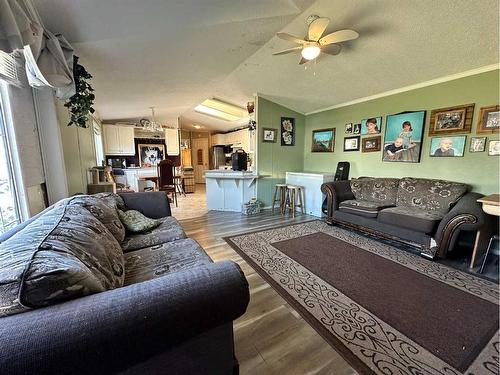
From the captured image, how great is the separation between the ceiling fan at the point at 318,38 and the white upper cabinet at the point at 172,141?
5.43 meters

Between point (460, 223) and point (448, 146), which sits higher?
point (448, 146)

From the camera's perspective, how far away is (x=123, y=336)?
24.8 inches

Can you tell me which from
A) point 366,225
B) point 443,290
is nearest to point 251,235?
point 366,225

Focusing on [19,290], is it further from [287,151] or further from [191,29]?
[287,151]

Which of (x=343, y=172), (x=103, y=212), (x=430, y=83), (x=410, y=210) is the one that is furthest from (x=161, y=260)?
(x=430, y=83)

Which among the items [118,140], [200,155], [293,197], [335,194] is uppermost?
[118,140]

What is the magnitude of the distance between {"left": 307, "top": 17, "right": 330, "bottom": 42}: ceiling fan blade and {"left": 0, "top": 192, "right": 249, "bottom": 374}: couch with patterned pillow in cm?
222

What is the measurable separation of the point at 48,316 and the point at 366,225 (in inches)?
131

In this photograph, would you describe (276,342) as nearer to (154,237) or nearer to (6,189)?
(154,237)

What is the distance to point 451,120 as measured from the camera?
2848mm

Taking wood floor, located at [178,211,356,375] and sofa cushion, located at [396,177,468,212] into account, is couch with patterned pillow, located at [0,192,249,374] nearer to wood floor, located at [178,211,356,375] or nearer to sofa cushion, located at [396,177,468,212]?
wood floor, located at [178,211,356,375]

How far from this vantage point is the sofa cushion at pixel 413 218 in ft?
7.91

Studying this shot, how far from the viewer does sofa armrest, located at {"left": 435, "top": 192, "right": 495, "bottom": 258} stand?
2133 millimetres

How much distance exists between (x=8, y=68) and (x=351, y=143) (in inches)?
178
